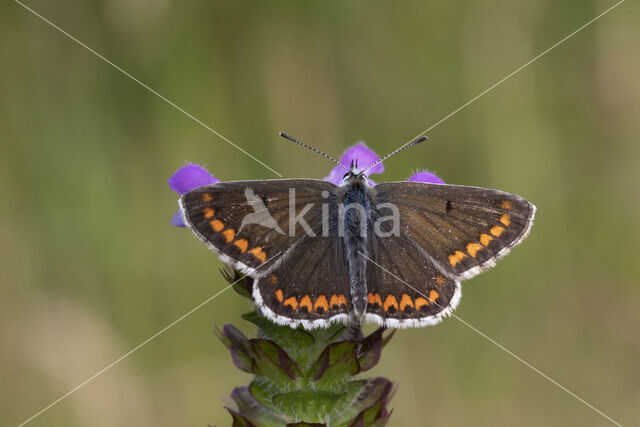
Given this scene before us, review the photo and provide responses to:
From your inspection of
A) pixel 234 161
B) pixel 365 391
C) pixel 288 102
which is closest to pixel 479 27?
pixel 288 102

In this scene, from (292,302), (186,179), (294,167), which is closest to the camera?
(292,302)

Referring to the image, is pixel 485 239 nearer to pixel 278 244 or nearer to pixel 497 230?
pixel 497 230

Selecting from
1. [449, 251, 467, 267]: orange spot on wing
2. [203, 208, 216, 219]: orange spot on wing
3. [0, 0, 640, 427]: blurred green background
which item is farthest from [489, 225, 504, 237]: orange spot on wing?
[0, 0, 640, 427]: blurred green background

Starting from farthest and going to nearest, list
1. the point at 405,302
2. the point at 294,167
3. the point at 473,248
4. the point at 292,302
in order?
the point at 294,167
the point at 473,248
the point at 405,302
the point at 292,302

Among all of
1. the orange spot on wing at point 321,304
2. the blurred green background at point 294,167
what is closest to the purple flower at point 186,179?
the orange spot on wing at point 321,304

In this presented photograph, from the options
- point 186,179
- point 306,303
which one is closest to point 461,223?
point 306,303

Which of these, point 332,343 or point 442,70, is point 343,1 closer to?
point 442,70
